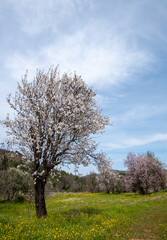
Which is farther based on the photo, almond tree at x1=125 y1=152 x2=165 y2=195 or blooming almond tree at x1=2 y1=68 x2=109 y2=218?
almond tree at x1=125 y1=152 x2=165 y2=195

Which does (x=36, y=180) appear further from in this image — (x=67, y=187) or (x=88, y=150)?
(x=67, y=187)

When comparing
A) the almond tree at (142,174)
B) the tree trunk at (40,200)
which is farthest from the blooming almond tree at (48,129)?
the almond tree at (142,174)

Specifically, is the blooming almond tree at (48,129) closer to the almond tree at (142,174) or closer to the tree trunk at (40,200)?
the tree trunk at (40,200)

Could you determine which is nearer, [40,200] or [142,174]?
[40,200]

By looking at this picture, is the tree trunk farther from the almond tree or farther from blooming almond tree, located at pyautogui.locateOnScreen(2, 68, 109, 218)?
the almond tree

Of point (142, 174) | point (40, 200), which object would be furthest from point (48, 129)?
point (142, 174)

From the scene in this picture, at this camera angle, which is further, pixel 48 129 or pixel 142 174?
pixel 142 174

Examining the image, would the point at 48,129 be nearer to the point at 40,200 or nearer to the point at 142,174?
the point at 40,200

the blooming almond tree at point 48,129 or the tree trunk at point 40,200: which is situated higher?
the blooming almond tree at point 48,129

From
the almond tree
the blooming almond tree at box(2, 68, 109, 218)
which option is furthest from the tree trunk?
the almond tree

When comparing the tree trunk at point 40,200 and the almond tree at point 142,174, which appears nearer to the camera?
the tree trunk at point 40,200

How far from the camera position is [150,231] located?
11898mm

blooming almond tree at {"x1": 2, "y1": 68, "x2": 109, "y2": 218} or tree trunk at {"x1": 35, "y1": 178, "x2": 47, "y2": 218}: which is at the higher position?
blooming almond tree at {"x1": 2, "y1": 68, "x2": 109, "y2": 218}

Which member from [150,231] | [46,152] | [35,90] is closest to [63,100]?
[35,90]
